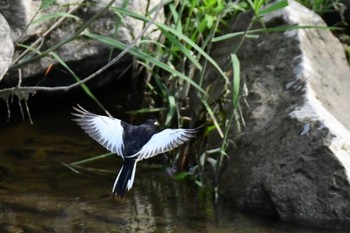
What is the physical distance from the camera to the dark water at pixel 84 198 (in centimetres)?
414

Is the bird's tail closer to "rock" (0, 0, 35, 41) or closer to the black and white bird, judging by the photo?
the black and white bird

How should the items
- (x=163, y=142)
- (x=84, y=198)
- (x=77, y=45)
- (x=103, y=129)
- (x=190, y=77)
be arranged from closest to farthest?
(x=163, y=142) < (x=103, y=129) < (x=84, y=198) < (x=190, y=77) < (x=77, y=45)

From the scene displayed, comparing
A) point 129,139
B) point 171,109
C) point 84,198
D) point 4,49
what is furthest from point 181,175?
point 4,49

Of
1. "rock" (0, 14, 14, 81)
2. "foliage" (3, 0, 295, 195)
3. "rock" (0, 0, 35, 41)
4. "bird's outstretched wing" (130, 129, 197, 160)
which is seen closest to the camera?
"bird's outstretched wing" (130, 129, 197, 160)

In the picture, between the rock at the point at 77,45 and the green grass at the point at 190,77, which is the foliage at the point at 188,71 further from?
the rock at the point at 77,45

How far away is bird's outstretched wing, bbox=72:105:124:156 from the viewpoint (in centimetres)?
404

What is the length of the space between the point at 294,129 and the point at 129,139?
877 mm

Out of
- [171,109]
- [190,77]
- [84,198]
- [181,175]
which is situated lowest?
[84,198]

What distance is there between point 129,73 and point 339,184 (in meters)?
1.93

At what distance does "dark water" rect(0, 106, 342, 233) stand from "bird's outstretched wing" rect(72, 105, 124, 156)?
0.40 meters

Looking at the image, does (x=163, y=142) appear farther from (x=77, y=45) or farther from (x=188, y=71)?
(x=77, y=45)

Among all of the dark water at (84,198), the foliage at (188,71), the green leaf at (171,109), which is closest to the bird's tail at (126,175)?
the dark water at (84,198)

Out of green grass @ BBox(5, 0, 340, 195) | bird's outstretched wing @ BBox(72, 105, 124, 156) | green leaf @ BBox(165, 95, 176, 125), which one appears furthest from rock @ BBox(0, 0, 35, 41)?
A: green leaf @ BBox(165, 95, 176, 125)

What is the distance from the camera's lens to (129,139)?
407cm
